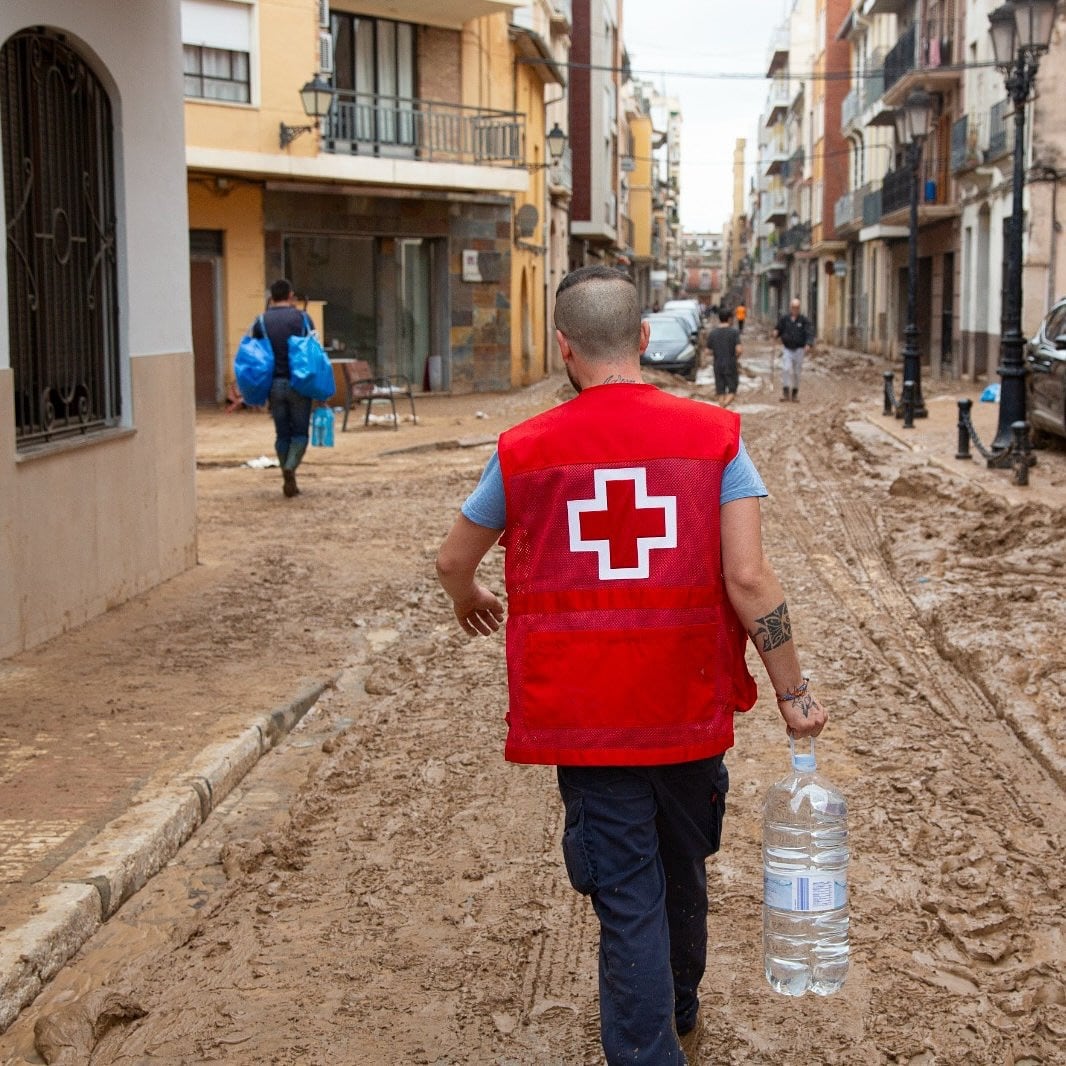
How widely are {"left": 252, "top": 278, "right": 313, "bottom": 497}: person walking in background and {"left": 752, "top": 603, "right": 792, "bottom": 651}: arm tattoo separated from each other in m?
9.97

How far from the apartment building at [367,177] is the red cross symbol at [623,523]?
73.1 ft

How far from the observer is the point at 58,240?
8305 millimetres

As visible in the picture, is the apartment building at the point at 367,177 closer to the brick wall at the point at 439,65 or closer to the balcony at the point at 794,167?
the brick wall at the point at 439,65

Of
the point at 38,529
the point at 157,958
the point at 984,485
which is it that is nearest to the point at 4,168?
the point at 38,529

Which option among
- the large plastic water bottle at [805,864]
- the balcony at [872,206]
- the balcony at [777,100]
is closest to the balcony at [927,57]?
the balcony at [872,206]

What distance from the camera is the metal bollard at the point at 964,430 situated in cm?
1581

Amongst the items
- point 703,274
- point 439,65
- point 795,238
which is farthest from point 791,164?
point 703,274

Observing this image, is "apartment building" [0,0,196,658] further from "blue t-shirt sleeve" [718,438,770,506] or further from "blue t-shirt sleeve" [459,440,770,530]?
"blue t-shirt sleeve" [718,438,770,506]

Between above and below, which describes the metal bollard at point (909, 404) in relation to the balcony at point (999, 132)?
below

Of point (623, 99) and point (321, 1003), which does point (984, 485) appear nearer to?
point (321, 1003)

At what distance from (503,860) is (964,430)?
1232cm

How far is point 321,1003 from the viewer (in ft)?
12.7

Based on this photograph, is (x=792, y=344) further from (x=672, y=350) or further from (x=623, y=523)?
(x=623, y=523)

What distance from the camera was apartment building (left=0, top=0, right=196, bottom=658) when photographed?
7648 millimetres
